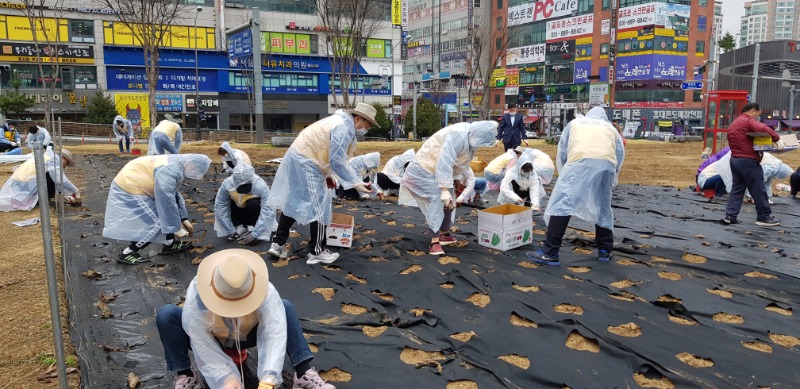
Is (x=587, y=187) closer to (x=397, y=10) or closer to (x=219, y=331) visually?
(x=219, y=331)

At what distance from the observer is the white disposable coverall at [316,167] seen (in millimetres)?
4582

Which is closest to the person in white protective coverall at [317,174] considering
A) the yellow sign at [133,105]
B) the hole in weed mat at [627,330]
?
the hole in weed mat at [627,330]

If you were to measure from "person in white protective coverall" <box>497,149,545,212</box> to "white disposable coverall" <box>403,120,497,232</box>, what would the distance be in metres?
1.14

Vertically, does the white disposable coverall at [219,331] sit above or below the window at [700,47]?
below

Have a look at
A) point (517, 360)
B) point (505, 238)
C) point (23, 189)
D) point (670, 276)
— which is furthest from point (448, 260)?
point (23, 189)

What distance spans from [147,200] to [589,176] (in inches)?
143

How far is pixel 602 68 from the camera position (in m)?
43.3

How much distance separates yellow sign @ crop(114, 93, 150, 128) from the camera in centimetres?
3267

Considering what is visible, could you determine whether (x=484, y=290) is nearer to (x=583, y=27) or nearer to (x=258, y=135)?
(x=258, y=135)

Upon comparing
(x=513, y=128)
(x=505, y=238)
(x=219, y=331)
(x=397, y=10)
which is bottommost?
(x=505, y=238)

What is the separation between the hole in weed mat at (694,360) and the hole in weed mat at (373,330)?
1.57m

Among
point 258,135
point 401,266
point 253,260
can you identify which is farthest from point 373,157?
point 258,135

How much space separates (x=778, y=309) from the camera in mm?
3564

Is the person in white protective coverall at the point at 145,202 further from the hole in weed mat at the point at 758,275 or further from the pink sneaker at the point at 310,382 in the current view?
the hole in weed mat at the point at 758,275
